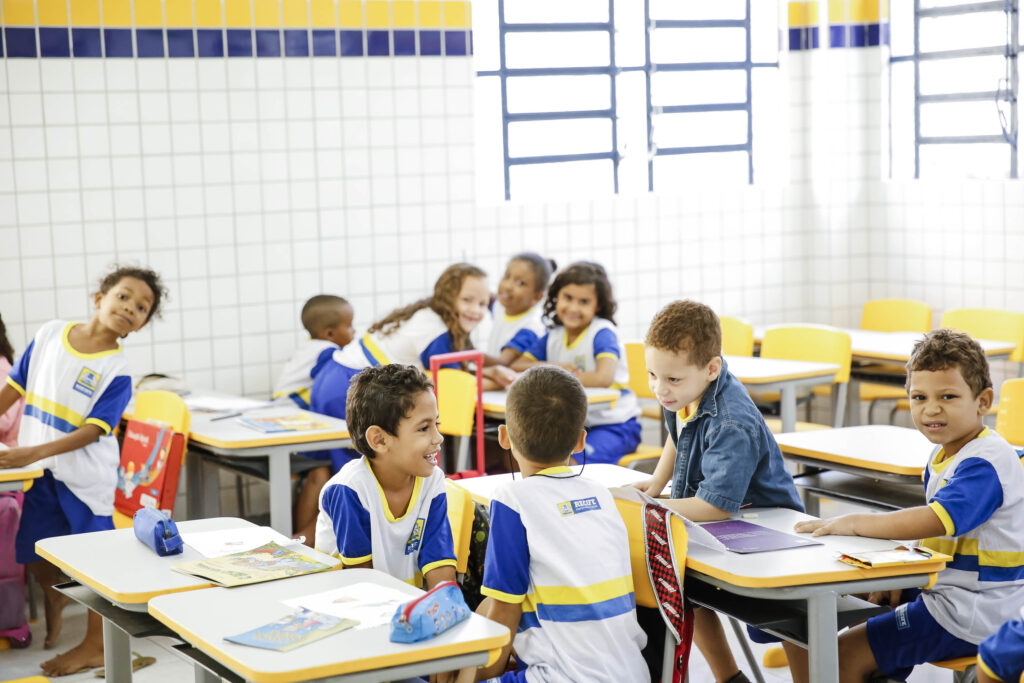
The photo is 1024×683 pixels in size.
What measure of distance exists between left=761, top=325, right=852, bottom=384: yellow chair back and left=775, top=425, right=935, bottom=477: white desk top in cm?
159

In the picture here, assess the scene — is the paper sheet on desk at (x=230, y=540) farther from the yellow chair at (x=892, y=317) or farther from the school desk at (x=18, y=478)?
the yellow chair at (x=892, y=317)

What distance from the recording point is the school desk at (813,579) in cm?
267

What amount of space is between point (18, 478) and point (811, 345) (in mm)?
3649

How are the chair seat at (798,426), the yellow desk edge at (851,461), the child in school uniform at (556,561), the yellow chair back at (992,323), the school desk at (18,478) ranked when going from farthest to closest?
the yellow chair back at (992,323)
the chair seat at (798,426)
the school desk at (18,478)
the yellow desk edge at (851,461)
the child in school uniform at (556,561)

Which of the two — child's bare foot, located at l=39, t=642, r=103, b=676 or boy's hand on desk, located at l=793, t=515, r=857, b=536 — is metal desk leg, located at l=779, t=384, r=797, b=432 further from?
child's bare foot, located at l=39, t=642, r=103, b=676

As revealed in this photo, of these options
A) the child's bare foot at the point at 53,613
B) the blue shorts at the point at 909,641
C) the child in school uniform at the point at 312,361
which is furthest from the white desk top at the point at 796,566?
the child's bare foot at the point at 53,613

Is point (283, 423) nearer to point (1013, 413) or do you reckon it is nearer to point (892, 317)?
point (1013, 413)

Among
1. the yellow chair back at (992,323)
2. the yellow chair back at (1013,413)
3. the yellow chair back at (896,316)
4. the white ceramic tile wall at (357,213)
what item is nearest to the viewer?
the yellow chair back at (1013,413)

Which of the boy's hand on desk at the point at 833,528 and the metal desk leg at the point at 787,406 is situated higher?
the boy's hand on desk at the point at 833,528

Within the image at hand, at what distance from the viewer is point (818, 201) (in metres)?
7.54

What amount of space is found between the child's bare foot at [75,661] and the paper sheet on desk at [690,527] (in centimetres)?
225

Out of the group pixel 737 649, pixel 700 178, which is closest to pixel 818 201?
pixel 700 178

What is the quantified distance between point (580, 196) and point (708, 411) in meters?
3.97

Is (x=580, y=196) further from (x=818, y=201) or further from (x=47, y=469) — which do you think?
(x=47, y=469)
